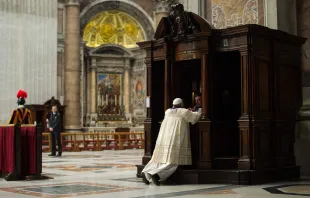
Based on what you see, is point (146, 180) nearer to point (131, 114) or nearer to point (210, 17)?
point (210, 17)

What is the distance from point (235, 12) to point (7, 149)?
17.6 ft

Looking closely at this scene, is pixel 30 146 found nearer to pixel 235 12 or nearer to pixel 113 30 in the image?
pixel 235 12

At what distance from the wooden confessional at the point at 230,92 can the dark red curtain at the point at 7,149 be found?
2.25 m

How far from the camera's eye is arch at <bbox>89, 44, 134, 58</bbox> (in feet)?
91.3

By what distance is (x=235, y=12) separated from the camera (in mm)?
10938

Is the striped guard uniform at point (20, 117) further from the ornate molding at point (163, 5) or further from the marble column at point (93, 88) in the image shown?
the ornate molding at point (163, 5)

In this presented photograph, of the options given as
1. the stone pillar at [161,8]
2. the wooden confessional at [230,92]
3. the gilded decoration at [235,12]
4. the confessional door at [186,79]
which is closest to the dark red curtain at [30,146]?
the wooden confessional at [230,92]

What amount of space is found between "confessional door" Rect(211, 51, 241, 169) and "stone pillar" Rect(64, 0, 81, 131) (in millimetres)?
16371

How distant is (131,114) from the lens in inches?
1129

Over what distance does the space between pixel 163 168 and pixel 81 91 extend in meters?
19.5

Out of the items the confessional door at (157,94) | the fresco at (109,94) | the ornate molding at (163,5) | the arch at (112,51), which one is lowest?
the confessional door at (157,94)

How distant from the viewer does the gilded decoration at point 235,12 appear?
1058 cm

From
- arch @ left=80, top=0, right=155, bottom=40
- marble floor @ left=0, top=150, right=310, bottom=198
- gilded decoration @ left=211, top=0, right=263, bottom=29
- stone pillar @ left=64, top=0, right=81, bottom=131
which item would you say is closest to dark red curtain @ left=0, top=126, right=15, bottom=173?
marble floor @ left=0, top=150, right=310, bottom=198

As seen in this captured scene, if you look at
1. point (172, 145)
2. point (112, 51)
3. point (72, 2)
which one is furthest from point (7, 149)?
point (112, 51)
